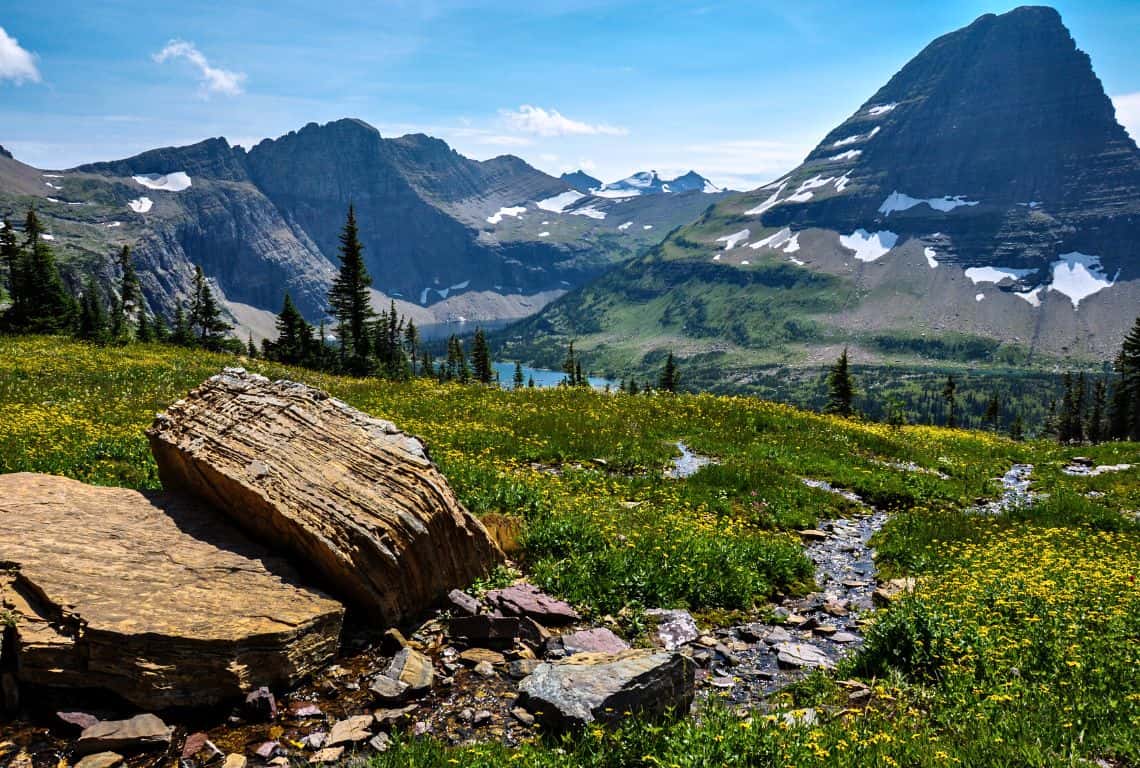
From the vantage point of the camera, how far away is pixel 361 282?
65688 millimetres

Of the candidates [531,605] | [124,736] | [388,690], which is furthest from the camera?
[531,605]

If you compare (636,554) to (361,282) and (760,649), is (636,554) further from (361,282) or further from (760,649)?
(361,282)

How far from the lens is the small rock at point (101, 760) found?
6184 millimetres

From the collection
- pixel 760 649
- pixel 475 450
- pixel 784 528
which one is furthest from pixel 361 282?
pixel 760 649

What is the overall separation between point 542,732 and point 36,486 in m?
8.77

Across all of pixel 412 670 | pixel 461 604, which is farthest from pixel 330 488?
pixel 412 670

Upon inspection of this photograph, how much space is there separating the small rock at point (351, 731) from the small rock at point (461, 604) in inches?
A: 96.0

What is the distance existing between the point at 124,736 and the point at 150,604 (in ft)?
4.85

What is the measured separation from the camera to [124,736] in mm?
6484

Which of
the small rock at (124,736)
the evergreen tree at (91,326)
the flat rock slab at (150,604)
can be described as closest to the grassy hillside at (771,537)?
the flat rock slab at (150,604)

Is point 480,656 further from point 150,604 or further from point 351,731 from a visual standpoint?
point 150,604

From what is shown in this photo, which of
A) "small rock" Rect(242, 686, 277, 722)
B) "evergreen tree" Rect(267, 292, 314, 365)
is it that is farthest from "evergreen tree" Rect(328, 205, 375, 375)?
"small rock" Rect(242, 686, 277, 722)

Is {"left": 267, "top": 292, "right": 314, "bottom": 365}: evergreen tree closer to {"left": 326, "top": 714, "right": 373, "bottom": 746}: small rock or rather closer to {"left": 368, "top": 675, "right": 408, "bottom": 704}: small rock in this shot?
{"left": 368, "top": 675, "right": 408, "bottom": 704}: small rock

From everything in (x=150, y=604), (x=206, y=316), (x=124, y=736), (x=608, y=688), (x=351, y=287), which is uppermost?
(x=351, y=287)
